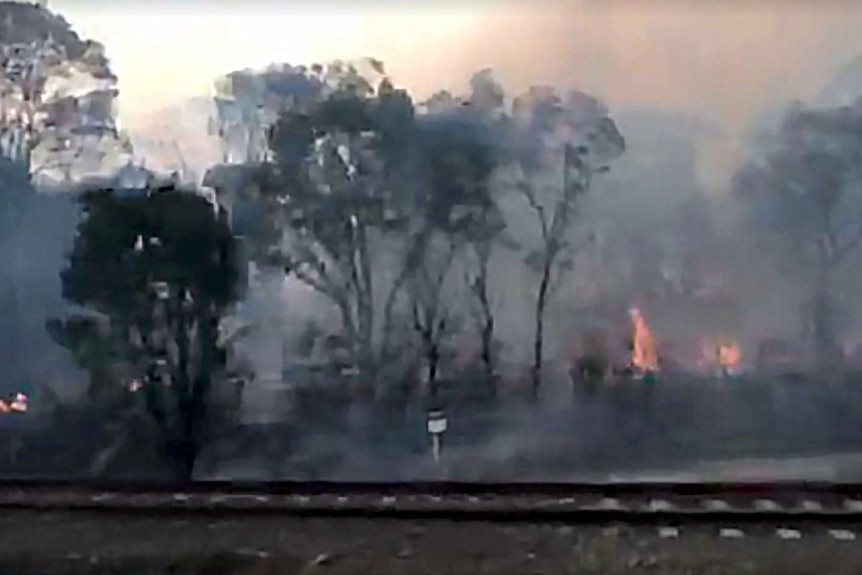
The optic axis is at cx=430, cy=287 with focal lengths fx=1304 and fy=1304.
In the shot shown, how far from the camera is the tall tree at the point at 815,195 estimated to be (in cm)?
590

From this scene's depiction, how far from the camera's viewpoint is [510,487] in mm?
5883

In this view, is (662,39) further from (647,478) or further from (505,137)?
(647,478)

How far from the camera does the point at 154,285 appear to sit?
20.0 ft

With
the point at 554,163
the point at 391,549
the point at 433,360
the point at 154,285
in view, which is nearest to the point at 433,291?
the point at 433,360

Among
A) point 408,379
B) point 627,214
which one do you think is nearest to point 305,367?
point 408,379

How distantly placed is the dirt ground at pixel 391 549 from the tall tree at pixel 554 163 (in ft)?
4.46

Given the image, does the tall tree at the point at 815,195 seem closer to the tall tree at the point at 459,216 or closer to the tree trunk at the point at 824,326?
the tree trunk at the point at 824,326

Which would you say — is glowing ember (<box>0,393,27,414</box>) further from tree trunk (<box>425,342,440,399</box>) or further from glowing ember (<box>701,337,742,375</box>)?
glowing ember (<box>701,337,742,375</box>)

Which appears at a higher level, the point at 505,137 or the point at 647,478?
the point at 505,137

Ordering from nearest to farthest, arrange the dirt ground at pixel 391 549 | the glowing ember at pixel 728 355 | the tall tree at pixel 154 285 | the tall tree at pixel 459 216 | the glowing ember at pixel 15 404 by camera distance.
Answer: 1. the dirt ground at pixel 391 549
2. the glowing ember at pixel 728 355
3. the tall tree at pixel 459 216
4. the tall tree at pixel 154 285
5. the glowing ember at pixel 15 404

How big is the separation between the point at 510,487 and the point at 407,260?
44.8 inches

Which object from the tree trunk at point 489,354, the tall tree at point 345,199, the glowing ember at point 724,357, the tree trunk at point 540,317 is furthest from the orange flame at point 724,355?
the tall tree at point 345,199

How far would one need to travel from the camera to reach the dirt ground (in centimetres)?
417

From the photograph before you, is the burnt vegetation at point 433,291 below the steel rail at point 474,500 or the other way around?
the other way around
